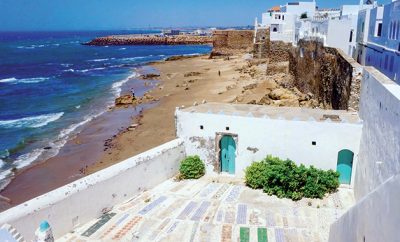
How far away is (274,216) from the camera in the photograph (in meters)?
10.1

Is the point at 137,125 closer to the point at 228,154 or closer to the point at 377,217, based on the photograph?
the point at 228,154

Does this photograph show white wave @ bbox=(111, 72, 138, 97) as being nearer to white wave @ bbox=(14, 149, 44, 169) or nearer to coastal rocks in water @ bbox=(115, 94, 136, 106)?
coastal rocks in water @ bbox=(115, 94, 136, 106)

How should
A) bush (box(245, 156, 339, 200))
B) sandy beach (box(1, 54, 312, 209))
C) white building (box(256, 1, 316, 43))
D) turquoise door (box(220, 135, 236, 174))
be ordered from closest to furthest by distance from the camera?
bush (box(245, 156, 339, 200)) → turquoise door (box(220, 135, 236, 174)) → sandy beach (box(1, 54, 312, 209)) → white building (box(256, 1, 316, 43))

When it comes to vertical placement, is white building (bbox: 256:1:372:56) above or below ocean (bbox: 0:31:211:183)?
above

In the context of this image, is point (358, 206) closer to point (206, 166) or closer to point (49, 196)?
point (49, 196)

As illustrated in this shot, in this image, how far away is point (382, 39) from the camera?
16484mm

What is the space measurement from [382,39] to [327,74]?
286 cm

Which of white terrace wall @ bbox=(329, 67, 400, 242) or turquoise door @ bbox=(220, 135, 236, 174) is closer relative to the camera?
white terrace wall @ bbox=(329, 67, 400, 242)

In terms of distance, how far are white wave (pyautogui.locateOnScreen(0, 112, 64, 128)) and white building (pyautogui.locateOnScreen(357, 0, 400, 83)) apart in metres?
20.7

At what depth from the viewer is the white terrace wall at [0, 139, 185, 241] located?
324 inches

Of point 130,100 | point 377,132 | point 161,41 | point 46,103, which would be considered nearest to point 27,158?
point 130,100

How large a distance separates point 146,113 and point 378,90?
20339 mm

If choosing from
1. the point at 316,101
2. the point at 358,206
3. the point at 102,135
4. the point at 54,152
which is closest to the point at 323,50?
the point at 316,101

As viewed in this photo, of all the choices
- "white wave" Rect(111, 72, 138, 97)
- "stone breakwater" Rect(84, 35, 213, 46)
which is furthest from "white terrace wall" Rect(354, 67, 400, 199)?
"stone breakwater" Rect(84, 35, 213, 46)
